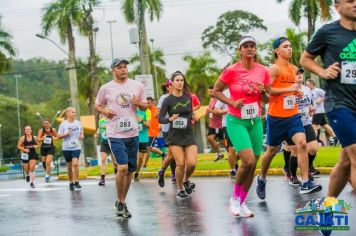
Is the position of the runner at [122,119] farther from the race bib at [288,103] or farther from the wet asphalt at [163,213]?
the race bib at [288,103]

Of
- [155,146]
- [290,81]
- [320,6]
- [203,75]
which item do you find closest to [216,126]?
[155,146]

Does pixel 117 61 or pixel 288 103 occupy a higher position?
pixel 117 61

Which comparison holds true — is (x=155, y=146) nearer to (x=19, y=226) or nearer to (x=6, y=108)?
(x=19, y=226)

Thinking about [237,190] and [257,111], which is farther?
[257,111]

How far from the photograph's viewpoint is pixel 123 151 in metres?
8.62

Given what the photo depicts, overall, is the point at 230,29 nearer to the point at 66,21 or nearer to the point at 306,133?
the point at 66,21

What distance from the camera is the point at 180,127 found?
10.5 m

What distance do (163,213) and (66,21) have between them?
1476 inches

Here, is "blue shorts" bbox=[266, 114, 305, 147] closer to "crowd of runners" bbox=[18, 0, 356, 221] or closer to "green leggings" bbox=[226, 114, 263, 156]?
"crowd of runners" bbox=[18, 0, 356, 221]

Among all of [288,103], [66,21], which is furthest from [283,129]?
[66,21]

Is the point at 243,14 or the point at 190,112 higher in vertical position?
the point at 243,14

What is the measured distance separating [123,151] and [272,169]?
594 cm

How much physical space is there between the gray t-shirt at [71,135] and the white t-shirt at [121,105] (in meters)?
5.84

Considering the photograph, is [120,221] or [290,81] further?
[290,81]
